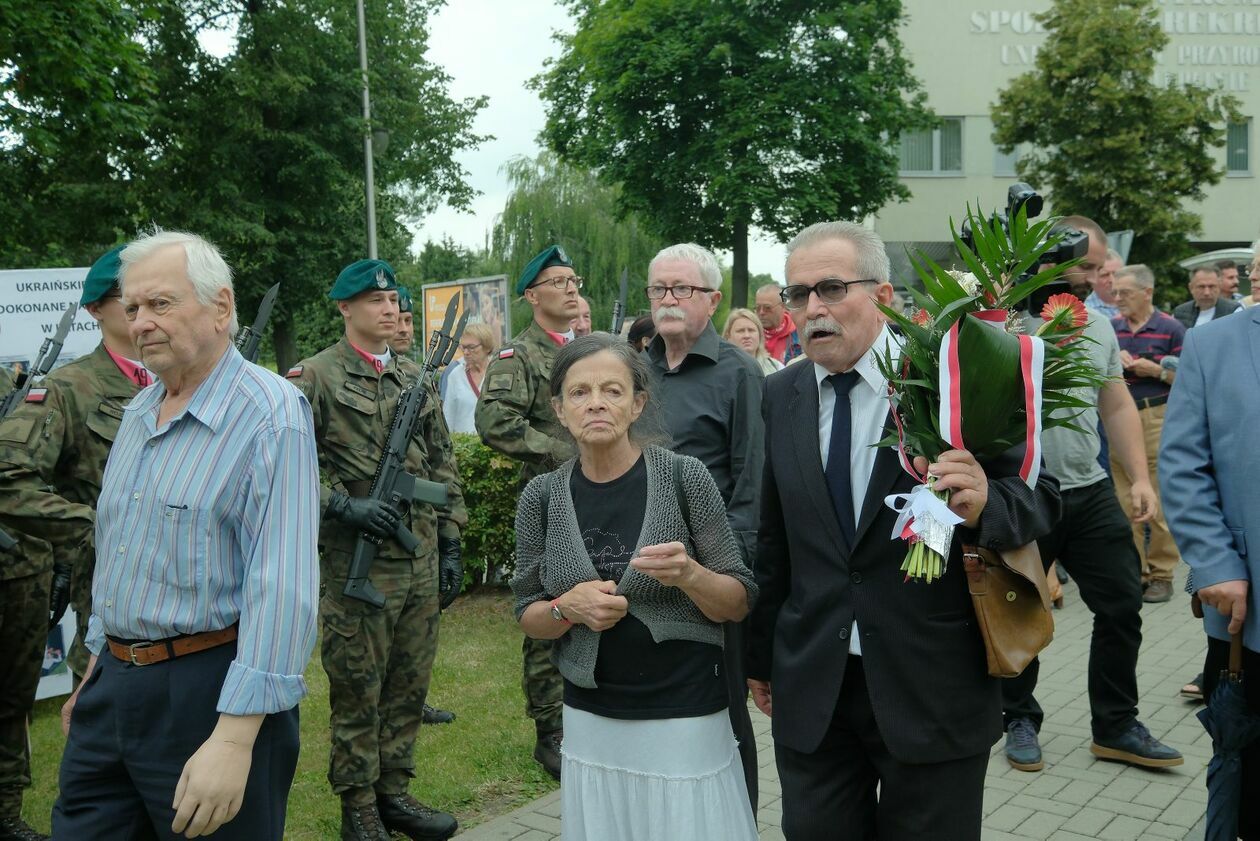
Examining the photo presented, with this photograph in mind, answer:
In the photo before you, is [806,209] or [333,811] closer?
[333,811]

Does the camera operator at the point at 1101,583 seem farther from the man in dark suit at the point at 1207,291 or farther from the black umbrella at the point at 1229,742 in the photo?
the man in dark suit at the point at 1207,291

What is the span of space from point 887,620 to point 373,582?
2.56 metres

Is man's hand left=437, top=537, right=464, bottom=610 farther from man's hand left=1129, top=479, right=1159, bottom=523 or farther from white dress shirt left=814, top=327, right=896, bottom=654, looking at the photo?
man's hand left=1129, top=479, right=1159, bottom=523

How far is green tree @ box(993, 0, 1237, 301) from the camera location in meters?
31.5

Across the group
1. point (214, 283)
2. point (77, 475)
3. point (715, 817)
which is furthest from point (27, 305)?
point (715, 817)

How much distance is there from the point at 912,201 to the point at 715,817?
1542 inches

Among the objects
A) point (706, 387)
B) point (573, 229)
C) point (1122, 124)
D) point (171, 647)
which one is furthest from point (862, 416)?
point (573, 229)

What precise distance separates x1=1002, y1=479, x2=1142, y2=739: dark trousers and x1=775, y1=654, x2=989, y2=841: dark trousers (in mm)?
2541

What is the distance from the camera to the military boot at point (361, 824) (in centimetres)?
482

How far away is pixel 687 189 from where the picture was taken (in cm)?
3616

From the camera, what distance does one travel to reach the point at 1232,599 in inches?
147

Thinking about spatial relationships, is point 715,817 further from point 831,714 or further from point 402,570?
point 402,570

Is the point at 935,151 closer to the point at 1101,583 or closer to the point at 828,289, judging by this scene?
the point at 1101,583

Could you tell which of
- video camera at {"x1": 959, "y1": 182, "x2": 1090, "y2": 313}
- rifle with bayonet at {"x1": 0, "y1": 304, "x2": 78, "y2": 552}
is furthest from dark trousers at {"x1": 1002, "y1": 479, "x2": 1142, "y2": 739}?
rifle with bayonet at {"x1": 0, "y1": 304, "x2": 78, "y2": 552}
